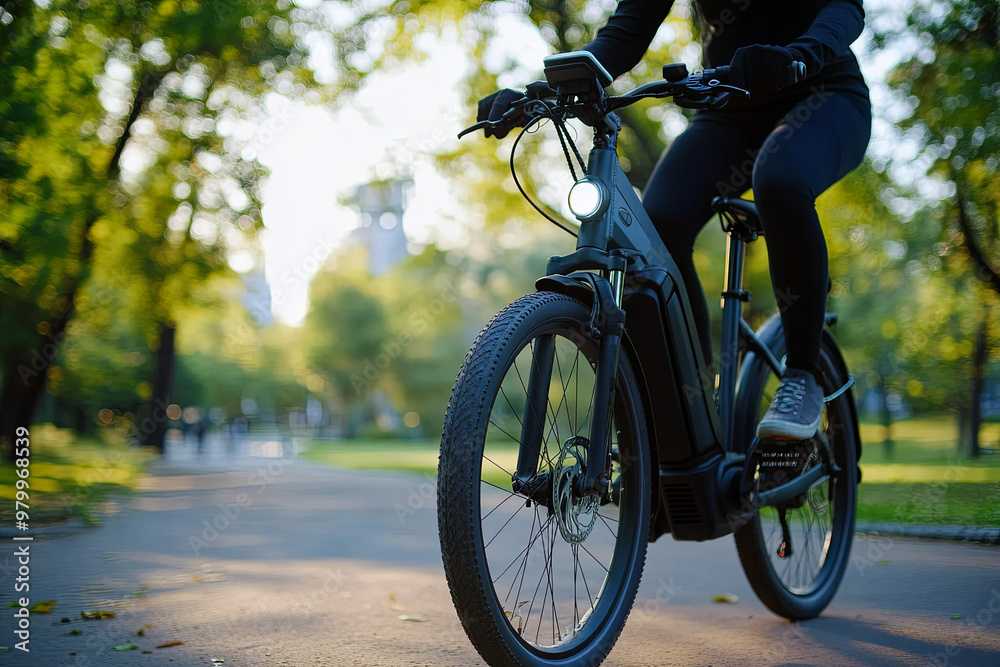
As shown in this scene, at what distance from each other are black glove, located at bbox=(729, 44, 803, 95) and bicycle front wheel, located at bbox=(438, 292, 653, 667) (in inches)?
28.9

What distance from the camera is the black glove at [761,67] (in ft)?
7.90

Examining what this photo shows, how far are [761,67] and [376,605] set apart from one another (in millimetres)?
2441

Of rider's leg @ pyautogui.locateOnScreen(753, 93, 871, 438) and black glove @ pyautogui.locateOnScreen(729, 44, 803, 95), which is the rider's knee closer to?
rider's leg @ pyautogui.locateOnScreen(753, 93, 871, 438)

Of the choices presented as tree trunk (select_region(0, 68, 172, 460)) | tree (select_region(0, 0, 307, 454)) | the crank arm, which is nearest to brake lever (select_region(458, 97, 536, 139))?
the crank arm

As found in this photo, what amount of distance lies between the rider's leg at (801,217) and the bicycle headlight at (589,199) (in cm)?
63

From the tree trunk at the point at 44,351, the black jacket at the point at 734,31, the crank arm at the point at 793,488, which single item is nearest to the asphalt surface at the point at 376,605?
the crank arm at the point at 793,488

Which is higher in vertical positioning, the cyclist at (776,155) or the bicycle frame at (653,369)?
the cyclist at (776,155)

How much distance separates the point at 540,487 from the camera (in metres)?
2.32

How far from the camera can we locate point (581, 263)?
2551 mm

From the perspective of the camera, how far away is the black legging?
294cm

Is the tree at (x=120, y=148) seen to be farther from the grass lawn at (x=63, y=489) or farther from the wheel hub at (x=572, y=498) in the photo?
the wheel hub at (x=572, y=498)

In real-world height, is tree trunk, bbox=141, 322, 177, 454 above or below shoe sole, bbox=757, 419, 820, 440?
above

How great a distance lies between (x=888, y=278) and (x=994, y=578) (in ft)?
57.3

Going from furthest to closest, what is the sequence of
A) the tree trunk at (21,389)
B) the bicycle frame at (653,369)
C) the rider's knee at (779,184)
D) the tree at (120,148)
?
1. the tree trunk at (21,389)
2. the tree at (120,148)
3. the rider's knee at (779,184)
4. the bicycle frame at (653,369)
